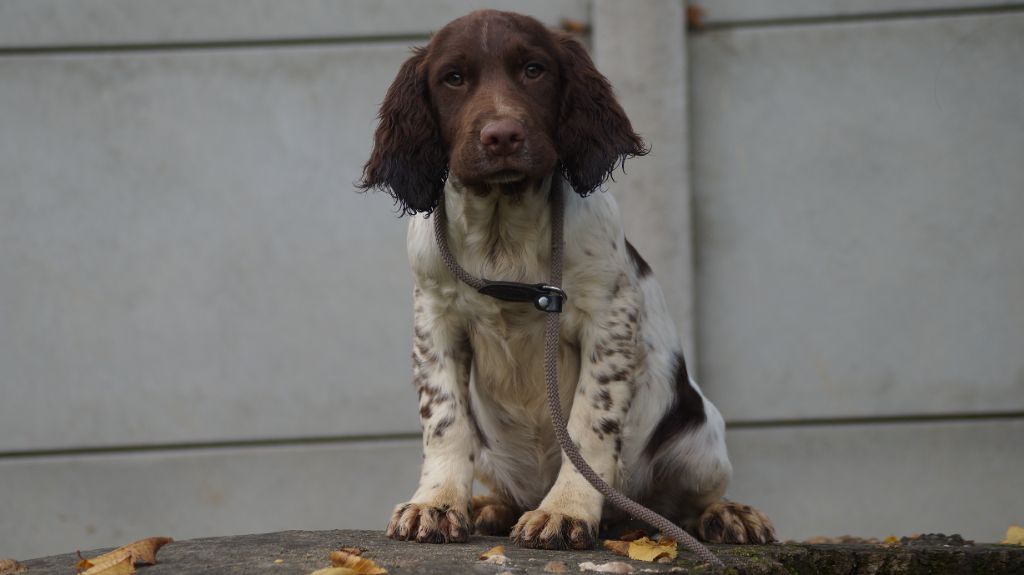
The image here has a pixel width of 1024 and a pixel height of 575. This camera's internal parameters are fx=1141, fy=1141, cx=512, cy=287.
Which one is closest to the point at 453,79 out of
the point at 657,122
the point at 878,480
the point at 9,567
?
the point at 9,567

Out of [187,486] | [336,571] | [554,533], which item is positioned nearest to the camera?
[336,571]

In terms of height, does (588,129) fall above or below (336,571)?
above

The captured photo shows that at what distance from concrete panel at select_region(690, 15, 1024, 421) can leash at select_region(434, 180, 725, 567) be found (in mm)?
2326

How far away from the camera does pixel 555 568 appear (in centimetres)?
263

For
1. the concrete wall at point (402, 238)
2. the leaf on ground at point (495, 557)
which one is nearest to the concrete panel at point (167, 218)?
the concrete wall at point (402, 238)

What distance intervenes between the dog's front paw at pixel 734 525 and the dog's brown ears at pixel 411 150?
50.2 inches

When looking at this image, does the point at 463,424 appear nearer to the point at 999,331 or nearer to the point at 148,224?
the point at 148,224

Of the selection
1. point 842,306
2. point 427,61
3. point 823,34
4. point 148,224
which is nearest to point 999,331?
point 842,306

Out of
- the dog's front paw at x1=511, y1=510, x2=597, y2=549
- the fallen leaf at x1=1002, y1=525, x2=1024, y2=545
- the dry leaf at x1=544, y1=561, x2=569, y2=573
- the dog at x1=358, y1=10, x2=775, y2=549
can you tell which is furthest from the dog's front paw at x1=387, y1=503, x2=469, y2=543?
the fallen leaf at x1=1002, y1=525, x2=1024, y2=545

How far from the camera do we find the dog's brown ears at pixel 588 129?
322 cm

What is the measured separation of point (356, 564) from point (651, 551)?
755mm

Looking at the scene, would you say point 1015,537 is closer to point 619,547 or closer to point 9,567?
point 619,547

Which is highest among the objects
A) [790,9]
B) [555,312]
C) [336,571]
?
[790,9]

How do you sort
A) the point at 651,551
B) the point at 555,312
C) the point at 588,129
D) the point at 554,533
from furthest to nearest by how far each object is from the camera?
1. the point at 588,129
2. the point at 555,312
3. the point at 554,533
4. the point at 651,551
